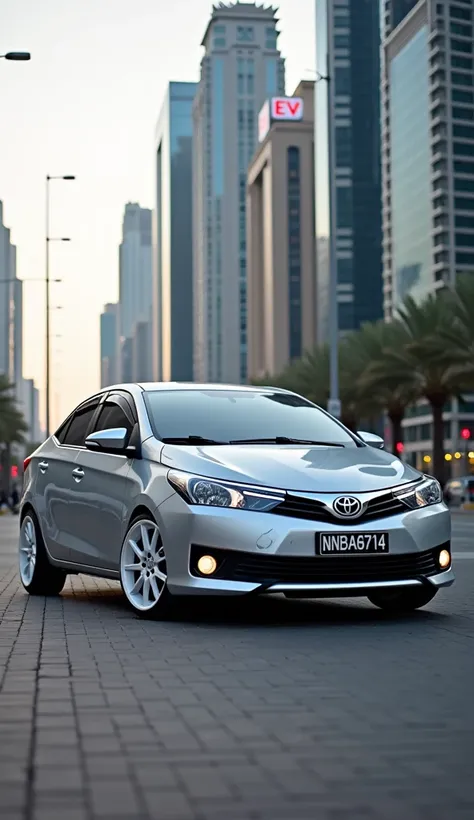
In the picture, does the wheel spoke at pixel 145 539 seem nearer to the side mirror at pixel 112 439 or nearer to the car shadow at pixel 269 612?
the car shadow at pixel 269 612

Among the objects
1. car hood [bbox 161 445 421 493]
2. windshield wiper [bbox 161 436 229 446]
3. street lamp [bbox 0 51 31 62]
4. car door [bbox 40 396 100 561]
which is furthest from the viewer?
street lamp [bbox 0 51 31 62]

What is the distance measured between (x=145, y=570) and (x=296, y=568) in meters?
1.07

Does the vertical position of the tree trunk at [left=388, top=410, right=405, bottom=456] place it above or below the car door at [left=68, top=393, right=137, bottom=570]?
above

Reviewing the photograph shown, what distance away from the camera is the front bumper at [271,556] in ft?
26.5

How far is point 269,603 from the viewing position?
10.0 metres

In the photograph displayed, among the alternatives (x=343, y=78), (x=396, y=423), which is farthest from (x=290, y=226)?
(x=396, y=423)

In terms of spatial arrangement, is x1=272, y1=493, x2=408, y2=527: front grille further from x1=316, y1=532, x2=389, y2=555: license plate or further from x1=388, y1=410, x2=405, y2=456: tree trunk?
x1=388, y1=410, x2=405, y2=456: tree trunk

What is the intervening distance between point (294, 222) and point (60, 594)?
553 feet

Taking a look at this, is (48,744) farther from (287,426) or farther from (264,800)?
(287,426)

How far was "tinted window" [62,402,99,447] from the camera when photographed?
10.7m

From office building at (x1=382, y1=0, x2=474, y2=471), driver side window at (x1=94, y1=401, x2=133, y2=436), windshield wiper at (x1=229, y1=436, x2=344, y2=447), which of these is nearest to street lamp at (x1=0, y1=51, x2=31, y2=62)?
driver side window at (x1=94, y1=401, x2=133, y2=436)

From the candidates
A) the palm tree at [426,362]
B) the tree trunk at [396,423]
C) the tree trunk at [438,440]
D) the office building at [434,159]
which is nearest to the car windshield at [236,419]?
the palm tree at [426,362]

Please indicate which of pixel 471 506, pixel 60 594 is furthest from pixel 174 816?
pixel 471 506

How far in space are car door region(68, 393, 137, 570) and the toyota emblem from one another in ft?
5.12
